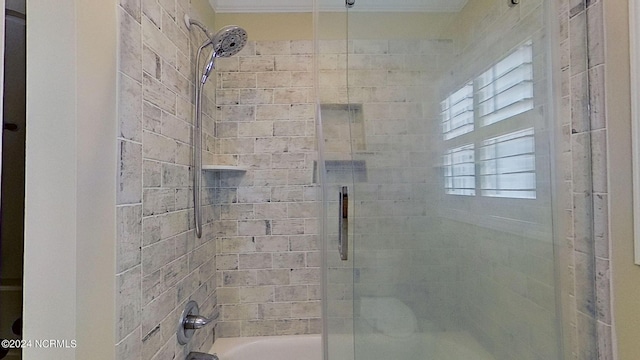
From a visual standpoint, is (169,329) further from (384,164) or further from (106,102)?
(384,164)

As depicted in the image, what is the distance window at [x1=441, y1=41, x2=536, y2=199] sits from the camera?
1.13m

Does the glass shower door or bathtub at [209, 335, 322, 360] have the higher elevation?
the glass shower door

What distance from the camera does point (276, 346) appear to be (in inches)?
74.1

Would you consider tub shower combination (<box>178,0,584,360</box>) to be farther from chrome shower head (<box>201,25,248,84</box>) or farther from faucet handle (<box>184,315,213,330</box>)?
chrome shower head (<box>201,25,248,84</box>)

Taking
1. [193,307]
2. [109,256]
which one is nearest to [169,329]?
[193,307]

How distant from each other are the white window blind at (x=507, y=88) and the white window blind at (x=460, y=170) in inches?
5.1

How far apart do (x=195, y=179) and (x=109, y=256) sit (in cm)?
73

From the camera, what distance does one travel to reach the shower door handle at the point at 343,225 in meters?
1.29

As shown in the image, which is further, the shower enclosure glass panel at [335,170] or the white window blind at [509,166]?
the shower enclosure glass panel at [335,170]

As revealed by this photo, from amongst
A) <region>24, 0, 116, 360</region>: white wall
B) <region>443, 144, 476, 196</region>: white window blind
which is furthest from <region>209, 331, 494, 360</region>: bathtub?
<region>24, 0, 116, 360</region>: white wall

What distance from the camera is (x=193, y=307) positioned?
1.51 metres

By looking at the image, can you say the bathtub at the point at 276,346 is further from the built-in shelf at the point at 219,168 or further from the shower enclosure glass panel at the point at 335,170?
the built-in shelf at the point at 219,168

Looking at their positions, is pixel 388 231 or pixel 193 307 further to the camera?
pixel 193 307

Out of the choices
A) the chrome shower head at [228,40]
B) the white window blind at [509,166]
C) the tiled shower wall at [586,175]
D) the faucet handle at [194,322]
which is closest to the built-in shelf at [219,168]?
the chrome shower head at [228,40]
